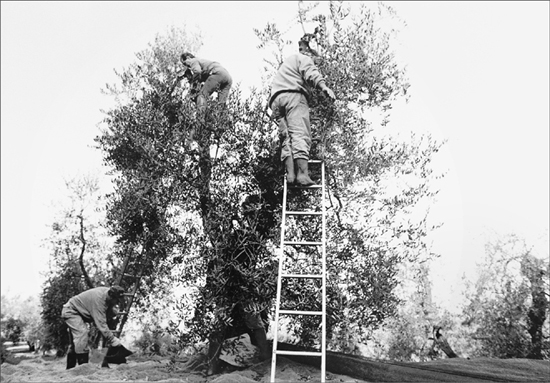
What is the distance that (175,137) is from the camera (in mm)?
7848

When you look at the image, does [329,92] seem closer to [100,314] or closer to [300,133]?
[300,133]

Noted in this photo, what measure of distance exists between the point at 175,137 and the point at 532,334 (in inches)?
441

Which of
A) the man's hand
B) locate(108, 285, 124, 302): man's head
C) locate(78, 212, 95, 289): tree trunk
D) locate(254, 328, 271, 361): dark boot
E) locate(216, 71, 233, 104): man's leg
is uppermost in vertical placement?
locate(216, 71, 233, 104): man's leg

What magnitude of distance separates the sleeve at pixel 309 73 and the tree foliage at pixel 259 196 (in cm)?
92

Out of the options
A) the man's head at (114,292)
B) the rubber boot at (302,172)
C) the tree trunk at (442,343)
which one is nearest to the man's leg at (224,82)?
the rubber boot at (302,172)

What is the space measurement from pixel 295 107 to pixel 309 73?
0.57 m

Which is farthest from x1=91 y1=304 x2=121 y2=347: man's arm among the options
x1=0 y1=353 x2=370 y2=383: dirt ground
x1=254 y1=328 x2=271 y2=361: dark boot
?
x1=254 y1=328 x2=271 y2=361: dark boot

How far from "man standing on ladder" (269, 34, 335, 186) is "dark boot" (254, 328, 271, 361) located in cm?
279

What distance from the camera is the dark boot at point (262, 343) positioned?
7.93 metres

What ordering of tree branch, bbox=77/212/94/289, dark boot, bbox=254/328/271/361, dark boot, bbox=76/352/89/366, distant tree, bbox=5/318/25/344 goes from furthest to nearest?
1. distant tree, bbox=5/318/25/344
2. tree branch, bbox=77/212/94/289
3. dark boot, bbox=76/352/89/366
4. dark boot, bbox=254/328/271/361

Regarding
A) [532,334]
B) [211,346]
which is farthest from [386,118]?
[532,334]

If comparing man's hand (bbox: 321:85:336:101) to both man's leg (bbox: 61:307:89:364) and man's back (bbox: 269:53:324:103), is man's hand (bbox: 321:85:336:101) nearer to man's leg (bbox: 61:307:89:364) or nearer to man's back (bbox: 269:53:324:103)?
man's back (bbox: 269:53:324:103)

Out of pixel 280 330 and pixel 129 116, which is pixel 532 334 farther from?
pixel 129 116

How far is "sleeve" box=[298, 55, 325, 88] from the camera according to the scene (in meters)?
7.09
